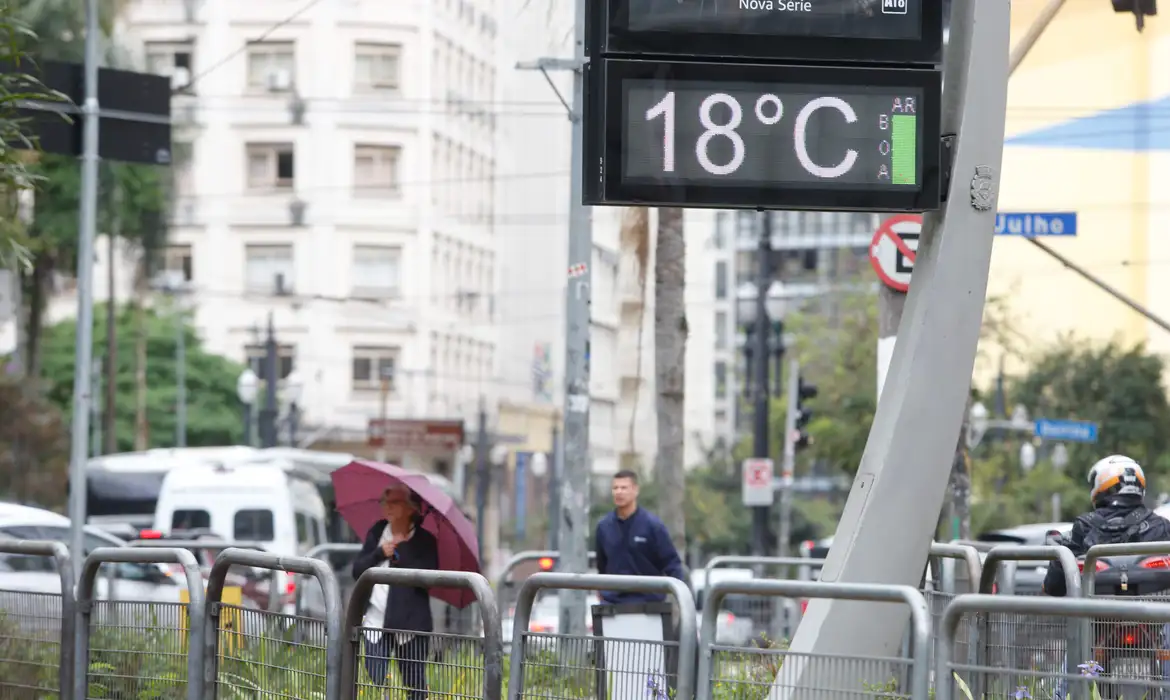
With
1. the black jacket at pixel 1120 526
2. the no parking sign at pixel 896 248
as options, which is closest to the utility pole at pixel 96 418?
the no parking sign at pixel 896 248

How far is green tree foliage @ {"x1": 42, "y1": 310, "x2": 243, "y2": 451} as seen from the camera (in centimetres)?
7469

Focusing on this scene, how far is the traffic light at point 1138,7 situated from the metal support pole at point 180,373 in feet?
185

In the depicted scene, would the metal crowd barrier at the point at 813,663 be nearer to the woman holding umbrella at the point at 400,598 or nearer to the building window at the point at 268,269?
the woman holding umbrella at the point at 400,598

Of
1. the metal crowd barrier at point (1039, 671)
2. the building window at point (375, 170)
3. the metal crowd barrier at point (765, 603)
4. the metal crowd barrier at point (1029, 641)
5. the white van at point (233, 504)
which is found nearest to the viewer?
the metal crowd barrier at point (1039, 671)

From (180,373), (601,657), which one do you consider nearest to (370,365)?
(180,373)

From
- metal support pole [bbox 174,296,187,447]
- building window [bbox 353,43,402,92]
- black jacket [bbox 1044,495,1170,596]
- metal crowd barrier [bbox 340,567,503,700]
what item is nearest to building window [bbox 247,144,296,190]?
building window [bbox 353,43,402,92]

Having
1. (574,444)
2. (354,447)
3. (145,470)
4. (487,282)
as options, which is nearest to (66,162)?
(145,470)

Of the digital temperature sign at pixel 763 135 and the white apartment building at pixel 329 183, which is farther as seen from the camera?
the white apartment building at pixel 329 183

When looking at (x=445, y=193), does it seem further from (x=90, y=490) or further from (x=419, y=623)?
(x=419, y=623)

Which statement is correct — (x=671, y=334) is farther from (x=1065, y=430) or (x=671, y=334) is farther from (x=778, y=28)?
(x=1065, y=430)

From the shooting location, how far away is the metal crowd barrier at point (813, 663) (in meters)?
6.37

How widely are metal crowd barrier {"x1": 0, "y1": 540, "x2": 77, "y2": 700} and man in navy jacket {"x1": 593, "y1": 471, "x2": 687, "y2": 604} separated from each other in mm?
4139

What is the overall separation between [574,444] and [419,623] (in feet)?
30.8

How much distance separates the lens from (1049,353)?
186ft
